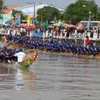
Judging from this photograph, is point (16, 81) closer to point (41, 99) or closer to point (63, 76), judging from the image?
point (63, 76)

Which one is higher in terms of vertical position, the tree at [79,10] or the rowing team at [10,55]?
the tree at [79,10]

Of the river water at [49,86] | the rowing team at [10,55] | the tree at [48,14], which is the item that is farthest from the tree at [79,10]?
the river water at [49,86]

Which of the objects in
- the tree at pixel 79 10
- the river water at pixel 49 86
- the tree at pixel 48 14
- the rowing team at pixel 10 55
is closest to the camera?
the river water at pixel 49 86

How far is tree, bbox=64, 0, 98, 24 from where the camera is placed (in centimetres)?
11100

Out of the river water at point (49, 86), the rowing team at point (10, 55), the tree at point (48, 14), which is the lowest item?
the river water at point (49, 86)

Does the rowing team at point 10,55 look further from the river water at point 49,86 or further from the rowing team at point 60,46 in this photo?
the rowing team at point 60,46

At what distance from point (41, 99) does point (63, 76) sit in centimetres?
856

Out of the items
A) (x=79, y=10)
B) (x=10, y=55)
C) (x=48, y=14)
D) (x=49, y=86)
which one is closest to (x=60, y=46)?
(x=10, y=55)

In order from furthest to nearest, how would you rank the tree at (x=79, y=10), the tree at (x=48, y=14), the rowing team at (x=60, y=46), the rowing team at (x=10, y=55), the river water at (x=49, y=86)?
the tree at (x=48, y=14), the tree at (x=79, y=10), the rowing team at (x=60, y=46), the rowing team at (x=10, y=55), the river water at (x=49, y=86)

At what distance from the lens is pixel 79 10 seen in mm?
112125

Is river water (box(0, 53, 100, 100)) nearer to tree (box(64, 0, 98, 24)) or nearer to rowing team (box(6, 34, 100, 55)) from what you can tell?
rowing team (box(6, 34, 100, 55))

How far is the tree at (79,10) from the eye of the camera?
111000 mm

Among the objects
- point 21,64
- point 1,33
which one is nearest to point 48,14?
point 1,33

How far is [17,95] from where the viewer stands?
18.2 metres
